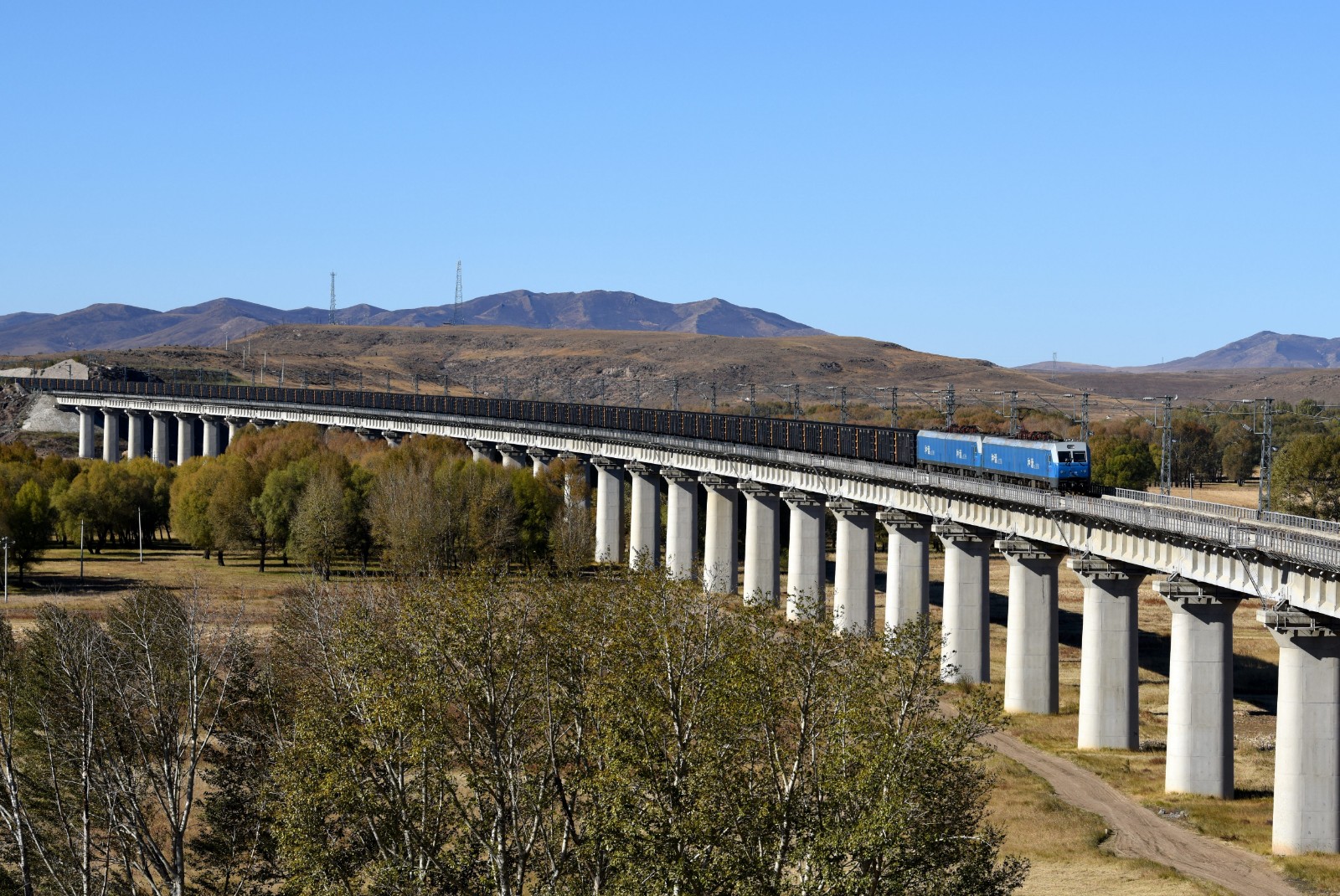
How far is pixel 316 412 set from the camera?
200 m

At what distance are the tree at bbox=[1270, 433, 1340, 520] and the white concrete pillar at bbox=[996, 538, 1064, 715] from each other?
68953 millimetres

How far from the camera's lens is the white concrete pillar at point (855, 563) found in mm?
92250

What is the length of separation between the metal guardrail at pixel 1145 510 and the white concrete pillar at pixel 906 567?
2825mm

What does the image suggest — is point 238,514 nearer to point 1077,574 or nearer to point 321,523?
point 321,523

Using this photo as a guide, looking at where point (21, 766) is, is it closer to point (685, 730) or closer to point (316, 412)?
point (685, 730)

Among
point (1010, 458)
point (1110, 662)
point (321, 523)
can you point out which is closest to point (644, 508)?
point (321, 523)

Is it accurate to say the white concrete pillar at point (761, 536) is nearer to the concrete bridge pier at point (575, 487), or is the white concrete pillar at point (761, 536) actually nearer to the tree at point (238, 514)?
the concrete bridge pier at point (575, 487)

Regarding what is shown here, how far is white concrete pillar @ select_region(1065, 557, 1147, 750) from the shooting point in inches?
2594

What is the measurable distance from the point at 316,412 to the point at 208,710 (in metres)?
149

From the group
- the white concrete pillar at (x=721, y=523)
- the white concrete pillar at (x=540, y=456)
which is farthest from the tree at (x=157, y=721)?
the white concrete pillar at (x=540, y=456)

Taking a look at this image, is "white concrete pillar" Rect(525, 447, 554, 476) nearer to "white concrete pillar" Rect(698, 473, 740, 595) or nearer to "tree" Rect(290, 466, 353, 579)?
"tree" Rect(290, 466, 353, 579)

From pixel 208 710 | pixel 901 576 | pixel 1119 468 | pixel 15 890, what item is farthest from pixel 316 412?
pixel 15 890

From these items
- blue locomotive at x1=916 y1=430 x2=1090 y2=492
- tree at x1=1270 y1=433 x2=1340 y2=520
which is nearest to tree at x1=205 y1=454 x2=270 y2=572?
blue locomotive at x1=916 y1=430 x2=1090 y2=492

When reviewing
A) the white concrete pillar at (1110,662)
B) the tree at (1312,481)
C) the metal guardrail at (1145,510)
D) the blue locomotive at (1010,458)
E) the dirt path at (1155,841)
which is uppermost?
the blue locomotive at (1010,458)
